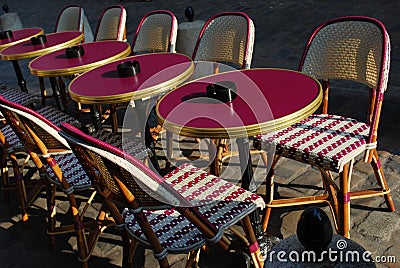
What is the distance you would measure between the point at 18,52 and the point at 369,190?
11.2 feet

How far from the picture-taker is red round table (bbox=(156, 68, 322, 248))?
2.08 m

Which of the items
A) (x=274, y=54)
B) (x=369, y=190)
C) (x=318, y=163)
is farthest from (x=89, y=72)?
(x=274, y=54)

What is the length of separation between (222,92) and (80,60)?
187 centimetres

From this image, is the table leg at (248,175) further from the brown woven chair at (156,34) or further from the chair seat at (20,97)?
the chair seat at (20,97)

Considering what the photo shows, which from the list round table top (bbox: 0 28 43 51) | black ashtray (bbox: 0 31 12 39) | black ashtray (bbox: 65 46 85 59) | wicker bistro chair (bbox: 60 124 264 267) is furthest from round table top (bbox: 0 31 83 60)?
wicker bistro chair (bbox: 60 124 264 267)

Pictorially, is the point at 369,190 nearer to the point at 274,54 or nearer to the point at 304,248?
the point at 304,248

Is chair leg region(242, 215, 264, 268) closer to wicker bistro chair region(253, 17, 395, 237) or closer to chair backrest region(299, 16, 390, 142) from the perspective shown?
wicker bistro chair region(253, 17, 395, 237)

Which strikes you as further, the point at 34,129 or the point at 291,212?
the point at 291,212

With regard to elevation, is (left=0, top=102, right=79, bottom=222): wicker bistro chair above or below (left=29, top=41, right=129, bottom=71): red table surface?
below

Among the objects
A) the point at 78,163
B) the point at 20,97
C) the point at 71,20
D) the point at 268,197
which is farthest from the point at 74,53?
the point at 268,197

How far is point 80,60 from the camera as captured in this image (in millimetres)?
3811

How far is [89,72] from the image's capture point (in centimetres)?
345

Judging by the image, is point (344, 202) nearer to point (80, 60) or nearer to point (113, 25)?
point (80, 60)

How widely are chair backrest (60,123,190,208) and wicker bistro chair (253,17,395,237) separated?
0.89 metres
